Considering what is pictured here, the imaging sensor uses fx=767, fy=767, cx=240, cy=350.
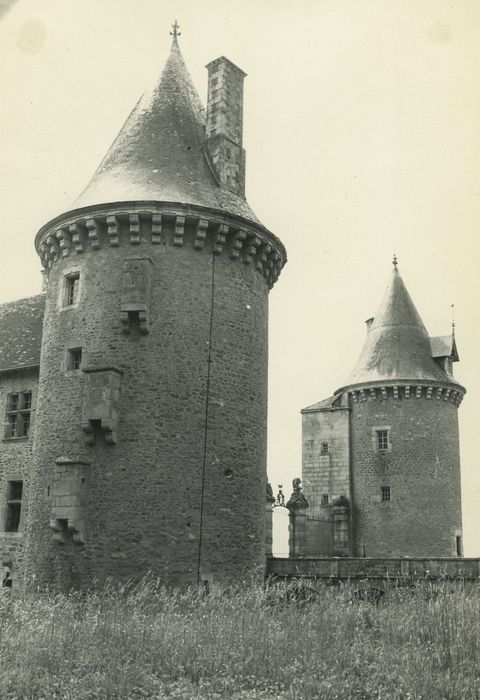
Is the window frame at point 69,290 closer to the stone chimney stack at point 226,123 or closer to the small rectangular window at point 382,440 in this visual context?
the stone chimney stack at point 226,123

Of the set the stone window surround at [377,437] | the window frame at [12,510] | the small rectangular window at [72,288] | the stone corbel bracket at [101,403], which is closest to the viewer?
the stone corbel bracket at [101,403]

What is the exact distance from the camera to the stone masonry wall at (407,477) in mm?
31000

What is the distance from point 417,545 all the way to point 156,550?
57.2ft

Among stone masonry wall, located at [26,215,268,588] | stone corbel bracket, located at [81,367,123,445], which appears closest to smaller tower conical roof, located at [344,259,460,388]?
stone masonry wall, located at [26,215,268,588]

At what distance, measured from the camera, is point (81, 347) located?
17672mm

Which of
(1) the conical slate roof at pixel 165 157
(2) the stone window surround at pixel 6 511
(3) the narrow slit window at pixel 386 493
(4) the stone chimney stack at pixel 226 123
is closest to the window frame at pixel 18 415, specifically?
(2) the stone window surround at pixel 6 511

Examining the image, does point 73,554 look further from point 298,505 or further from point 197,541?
point 298,505

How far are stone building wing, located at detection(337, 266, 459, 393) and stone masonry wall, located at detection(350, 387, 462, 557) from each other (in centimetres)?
86

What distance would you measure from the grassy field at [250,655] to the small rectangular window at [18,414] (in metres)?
9.67

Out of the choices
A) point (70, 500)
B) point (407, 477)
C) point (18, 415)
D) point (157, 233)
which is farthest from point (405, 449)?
point (70, 500)

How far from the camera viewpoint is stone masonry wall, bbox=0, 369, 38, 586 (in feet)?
67.6

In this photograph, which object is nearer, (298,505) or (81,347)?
(81,347)

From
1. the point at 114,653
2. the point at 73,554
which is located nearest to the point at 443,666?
the point at 114,653

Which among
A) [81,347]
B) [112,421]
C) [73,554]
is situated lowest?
[73,554]
